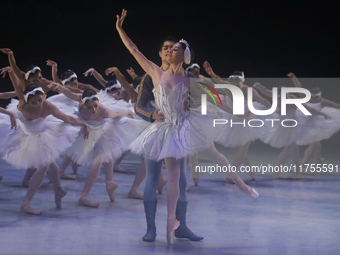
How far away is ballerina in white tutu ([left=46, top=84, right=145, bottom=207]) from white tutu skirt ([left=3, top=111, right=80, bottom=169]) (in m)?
0.20

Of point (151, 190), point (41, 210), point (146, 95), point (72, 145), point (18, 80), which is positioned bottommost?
point (41, 210)

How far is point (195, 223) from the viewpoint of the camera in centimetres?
314

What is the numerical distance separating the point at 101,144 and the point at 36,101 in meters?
0.68

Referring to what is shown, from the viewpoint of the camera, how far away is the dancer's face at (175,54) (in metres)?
2.61

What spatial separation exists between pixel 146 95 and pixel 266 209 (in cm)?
154

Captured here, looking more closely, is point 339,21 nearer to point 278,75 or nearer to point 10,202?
point 278,75

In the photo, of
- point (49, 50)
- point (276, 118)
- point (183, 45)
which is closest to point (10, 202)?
point (183, 45)

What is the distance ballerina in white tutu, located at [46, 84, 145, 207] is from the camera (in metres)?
3.70

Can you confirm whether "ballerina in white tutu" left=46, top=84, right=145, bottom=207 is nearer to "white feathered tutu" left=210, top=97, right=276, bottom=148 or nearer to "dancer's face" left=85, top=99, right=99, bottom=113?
"dancer's face" left=85, top=99, right=99, bottom=113

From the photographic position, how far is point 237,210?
3557 mm

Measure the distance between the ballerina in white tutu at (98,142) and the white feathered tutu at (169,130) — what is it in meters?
1.15

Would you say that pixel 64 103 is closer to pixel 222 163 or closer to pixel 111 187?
pixel 111 187

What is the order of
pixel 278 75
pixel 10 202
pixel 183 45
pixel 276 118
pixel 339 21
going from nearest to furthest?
pixel 183 45 < pixel 10 202 < pixel 276 118 < pixel 339 21 < pixel 278 75

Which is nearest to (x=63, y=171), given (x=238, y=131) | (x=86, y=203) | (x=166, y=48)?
(x=86, y=203)
